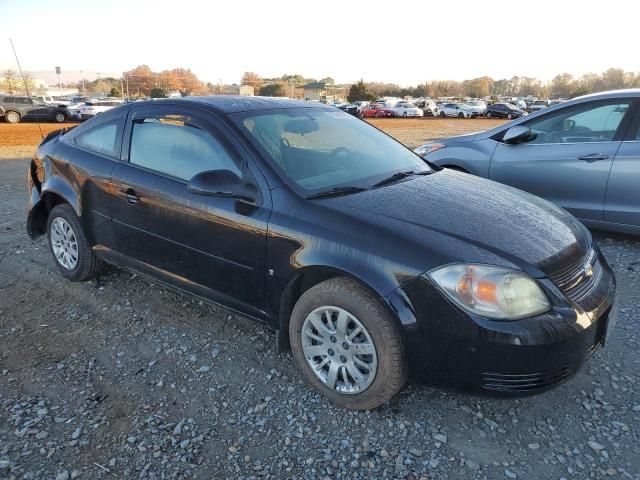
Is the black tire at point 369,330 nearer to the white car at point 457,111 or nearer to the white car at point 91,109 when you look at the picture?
the white car at point 91,109

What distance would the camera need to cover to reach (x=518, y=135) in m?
5.11

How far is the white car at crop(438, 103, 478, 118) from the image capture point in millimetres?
41625

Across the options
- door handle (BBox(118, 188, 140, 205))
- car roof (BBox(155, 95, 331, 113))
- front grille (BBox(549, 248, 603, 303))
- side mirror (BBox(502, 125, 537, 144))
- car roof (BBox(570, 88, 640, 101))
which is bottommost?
front grille (BBox(549, 248, 603, 303))

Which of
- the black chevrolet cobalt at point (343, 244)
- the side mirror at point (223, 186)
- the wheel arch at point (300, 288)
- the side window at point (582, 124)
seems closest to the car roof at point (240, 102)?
the black chevrolet cobalt at point (343, 244)

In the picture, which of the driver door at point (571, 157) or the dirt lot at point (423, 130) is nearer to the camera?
the driver door at point (571, 157)

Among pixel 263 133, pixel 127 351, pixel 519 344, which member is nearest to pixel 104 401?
pixel 127 351

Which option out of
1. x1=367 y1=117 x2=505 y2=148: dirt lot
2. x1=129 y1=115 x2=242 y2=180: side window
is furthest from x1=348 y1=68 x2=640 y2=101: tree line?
x1=129 y1=115 x2=242 y2=180: side window

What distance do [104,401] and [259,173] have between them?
151 centimetres

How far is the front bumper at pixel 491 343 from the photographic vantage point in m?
2.16

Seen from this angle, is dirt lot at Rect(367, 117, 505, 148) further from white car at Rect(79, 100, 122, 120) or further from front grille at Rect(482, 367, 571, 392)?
white car at Rect(79, 100, 122, 120)

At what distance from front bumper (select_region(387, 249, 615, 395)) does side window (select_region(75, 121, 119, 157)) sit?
245 centimetres

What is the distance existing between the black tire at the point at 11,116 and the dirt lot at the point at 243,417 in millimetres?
28014

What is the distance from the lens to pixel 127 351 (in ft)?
10.4

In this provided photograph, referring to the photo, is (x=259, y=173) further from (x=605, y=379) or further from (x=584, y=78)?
(x=584, y=78)
